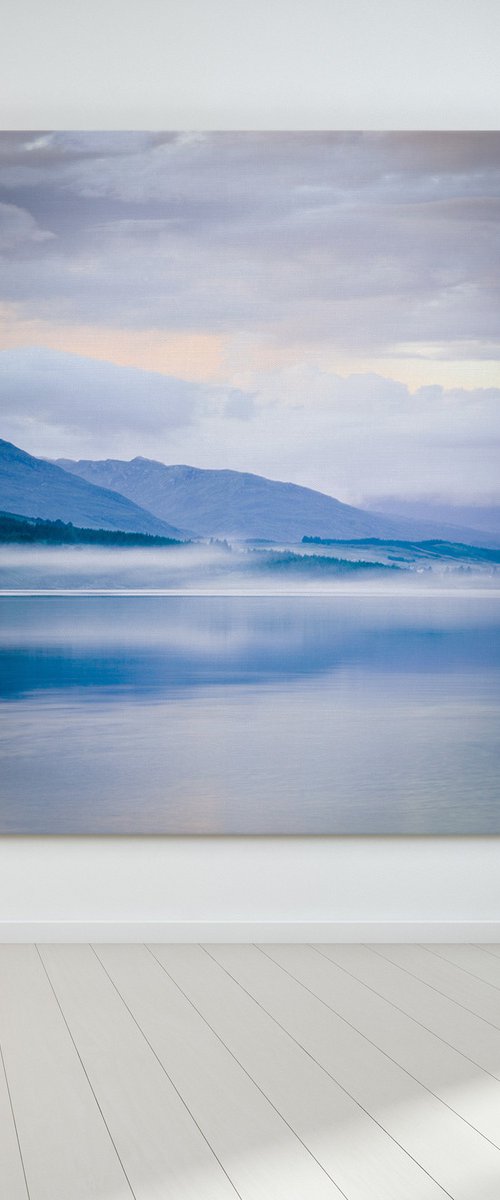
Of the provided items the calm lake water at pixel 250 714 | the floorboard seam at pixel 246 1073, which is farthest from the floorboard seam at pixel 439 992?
the floorboard seam at pixel 246 1073

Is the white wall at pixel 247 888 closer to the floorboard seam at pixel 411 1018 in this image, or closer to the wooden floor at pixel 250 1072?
the wooden floor at pixel 250 1072

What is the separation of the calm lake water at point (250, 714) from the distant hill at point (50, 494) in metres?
0.27

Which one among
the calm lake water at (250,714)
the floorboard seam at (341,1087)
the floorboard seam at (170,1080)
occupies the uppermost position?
the calm lake water at (250,714)

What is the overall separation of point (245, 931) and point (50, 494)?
4.91 feet

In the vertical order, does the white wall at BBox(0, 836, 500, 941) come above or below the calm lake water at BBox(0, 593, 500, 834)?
below

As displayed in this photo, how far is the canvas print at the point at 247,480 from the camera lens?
3.73 m

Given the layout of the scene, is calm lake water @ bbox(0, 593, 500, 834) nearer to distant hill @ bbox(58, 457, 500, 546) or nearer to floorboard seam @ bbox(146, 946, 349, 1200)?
distant hill @ bbox(58, 457, 500, 546)

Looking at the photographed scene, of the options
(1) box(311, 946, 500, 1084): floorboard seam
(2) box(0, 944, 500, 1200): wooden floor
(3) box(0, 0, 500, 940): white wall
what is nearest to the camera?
(2) box(0, 944, 500, 1200): wooden floor

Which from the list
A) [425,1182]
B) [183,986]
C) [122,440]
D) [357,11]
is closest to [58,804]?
[183,986]

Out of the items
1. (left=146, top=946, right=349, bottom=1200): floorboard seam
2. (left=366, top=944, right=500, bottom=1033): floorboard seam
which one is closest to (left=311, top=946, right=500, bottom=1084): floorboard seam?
(left=366, top=944, right=500, bottom=1033): floorboard seam

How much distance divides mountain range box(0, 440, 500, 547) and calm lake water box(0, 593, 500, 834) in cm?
22

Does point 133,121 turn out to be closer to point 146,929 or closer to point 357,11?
point 357,11

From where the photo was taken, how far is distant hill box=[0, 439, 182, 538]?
379 cm

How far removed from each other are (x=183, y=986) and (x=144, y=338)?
195cm
